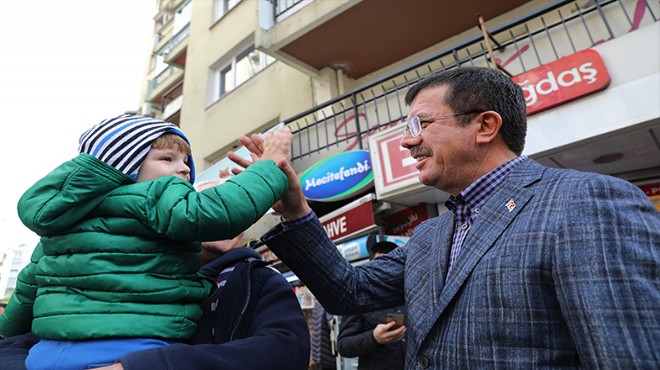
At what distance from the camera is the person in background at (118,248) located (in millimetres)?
1006

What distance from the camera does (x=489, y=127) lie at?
4.83 ft

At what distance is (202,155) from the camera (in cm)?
1086

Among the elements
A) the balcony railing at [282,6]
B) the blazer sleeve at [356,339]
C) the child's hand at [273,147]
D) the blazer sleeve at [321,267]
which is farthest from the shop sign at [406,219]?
the balcony railing at [282,6]

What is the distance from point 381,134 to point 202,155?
705 centimetres

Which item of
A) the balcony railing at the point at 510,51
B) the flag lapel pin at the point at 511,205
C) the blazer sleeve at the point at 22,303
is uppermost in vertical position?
the balcony railing at the point at 510,51

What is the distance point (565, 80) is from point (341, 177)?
123 inches

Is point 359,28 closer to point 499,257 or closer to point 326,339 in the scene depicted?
point 326,339

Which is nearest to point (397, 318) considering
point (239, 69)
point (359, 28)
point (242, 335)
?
point (242, 335)

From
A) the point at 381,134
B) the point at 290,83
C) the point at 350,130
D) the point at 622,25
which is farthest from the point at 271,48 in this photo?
the point at 622,25

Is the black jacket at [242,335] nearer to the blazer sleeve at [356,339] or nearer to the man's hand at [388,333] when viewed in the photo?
the man's hand at [388,333]

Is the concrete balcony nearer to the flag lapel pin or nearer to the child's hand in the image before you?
the child's hand

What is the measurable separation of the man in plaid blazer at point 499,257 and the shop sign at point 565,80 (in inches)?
118

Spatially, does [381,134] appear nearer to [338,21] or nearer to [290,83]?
[338,21]

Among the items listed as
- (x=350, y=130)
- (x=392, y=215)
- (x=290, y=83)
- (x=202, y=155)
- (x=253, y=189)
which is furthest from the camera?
(x=202, y=155)
